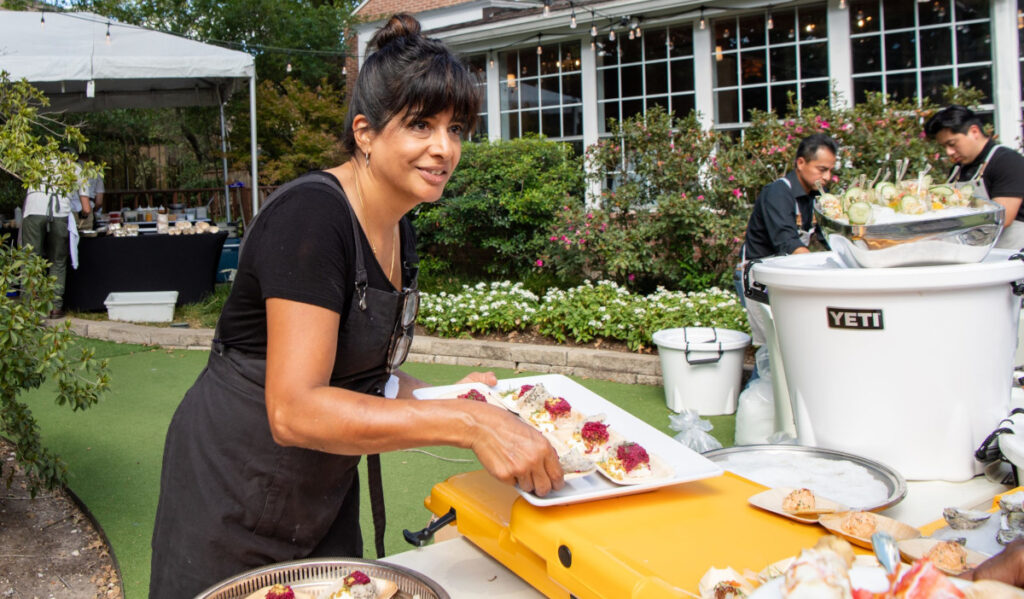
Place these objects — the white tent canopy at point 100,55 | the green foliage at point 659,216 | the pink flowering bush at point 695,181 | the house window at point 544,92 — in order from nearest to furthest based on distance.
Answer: the pink flowering bush at point 695,181 → the green foliage at point 659,216 → the white tent canopy at point 100,55 → the house window at point 544,92

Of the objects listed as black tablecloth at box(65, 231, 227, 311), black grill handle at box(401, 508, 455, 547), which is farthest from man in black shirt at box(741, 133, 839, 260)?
black tablecloth at box(65, 231, 227, 311)

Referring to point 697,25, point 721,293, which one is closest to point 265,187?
point 697,25

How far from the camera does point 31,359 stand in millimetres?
3467

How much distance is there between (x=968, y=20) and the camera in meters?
9.76

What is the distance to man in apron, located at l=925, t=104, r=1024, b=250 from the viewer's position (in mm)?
5445

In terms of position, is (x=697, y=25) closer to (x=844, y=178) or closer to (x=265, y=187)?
(x=844, y=178)

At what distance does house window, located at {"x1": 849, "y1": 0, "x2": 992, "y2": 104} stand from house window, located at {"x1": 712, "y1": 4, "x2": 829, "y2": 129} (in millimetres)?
474

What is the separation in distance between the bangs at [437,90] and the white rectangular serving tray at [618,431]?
785 mm

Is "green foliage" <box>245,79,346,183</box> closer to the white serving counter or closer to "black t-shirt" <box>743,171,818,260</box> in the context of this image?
"black t-shirt" <box>743,171,818,260</box>

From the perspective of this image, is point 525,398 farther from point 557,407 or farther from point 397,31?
point 397,31

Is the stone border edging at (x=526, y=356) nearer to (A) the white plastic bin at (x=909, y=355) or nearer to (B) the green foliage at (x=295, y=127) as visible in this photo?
(A) the white plastic bin at (x=909, y=355)

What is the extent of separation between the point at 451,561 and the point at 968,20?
1055 centimetres

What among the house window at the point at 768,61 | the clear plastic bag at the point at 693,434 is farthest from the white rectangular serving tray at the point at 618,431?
the house window at the point at 768,61

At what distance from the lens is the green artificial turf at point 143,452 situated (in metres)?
4.09
